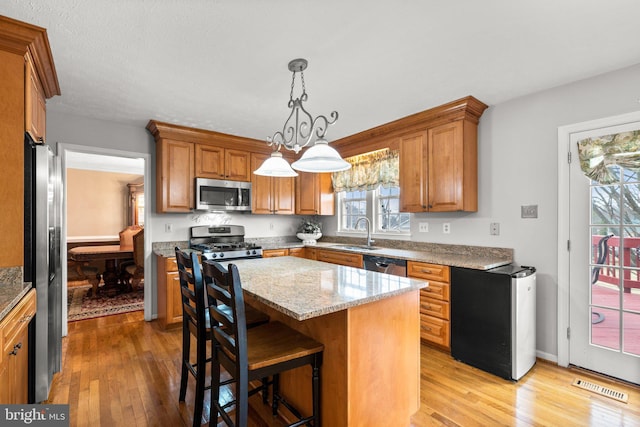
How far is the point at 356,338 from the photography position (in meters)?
1.54

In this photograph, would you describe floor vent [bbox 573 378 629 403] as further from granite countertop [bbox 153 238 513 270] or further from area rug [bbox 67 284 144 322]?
area rug [bbox 67 284 144 322]

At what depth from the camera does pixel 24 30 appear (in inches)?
71.4

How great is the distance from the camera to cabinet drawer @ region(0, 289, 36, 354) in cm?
134

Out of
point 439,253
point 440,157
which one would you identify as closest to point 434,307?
point 439,253

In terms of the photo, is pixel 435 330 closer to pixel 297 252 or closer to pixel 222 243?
pixel 297 252

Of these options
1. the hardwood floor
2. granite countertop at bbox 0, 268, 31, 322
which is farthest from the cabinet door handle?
the hardwood floor

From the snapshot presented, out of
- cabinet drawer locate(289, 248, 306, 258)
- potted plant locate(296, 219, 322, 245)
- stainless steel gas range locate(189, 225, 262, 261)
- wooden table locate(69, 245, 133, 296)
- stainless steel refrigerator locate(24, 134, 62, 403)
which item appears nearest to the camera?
stainless steel refrigerator locate(24, 134, 62, 403)

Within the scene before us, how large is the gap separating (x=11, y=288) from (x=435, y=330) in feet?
10.2

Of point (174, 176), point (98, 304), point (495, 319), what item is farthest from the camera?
point (98, 304)

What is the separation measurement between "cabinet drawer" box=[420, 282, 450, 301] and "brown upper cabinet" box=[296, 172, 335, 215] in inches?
89.9

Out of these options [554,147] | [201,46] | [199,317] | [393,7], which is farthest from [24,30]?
[554,147]

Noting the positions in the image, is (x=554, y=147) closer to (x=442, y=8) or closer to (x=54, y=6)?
(x=442, y=8)

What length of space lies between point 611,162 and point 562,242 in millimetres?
707

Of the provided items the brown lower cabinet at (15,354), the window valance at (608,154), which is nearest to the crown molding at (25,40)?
the brown lower cabinet at (15,354)
